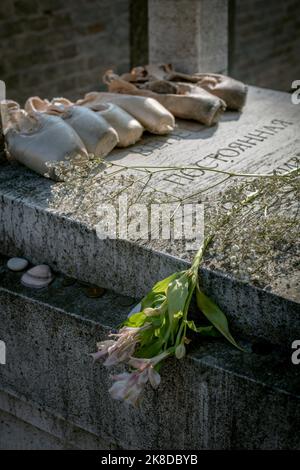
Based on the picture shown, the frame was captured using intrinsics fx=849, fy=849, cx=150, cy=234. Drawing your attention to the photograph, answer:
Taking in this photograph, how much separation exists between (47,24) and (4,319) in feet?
13.1

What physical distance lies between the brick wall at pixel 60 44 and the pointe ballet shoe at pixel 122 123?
2.82m

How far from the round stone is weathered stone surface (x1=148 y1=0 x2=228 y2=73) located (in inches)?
71.9

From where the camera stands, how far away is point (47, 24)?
6602 millimetres

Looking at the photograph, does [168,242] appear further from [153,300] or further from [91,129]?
[91,129]

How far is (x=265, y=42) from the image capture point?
809cm

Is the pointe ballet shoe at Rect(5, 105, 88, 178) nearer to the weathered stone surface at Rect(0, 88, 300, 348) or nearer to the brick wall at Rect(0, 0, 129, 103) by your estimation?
the weathered stone surface at Rect(0, 88, 300, 348)

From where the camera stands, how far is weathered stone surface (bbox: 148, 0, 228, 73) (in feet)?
14.7

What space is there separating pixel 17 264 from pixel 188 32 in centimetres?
190

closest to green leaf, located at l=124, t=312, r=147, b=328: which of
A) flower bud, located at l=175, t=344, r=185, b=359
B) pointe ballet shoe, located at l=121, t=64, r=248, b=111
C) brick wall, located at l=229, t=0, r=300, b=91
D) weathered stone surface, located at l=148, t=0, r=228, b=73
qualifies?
flower bud, located at l=175, t=344, r=185, b=359

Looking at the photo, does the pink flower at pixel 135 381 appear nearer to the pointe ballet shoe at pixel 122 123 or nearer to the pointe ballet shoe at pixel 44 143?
the pointe ballet shoe at pixel 44 143

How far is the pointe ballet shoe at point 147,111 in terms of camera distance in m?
3.80

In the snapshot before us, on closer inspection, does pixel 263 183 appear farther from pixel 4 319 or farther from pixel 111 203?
pixel 4 319

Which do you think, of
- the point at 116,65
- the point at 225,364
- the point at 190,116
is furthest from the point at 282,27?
the point at 225,364

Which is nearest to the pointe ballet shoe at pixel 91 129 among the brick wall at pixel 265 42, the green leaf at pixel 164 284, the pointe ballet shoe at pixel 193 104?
the pointe ballet shoe at pixel 193 104
